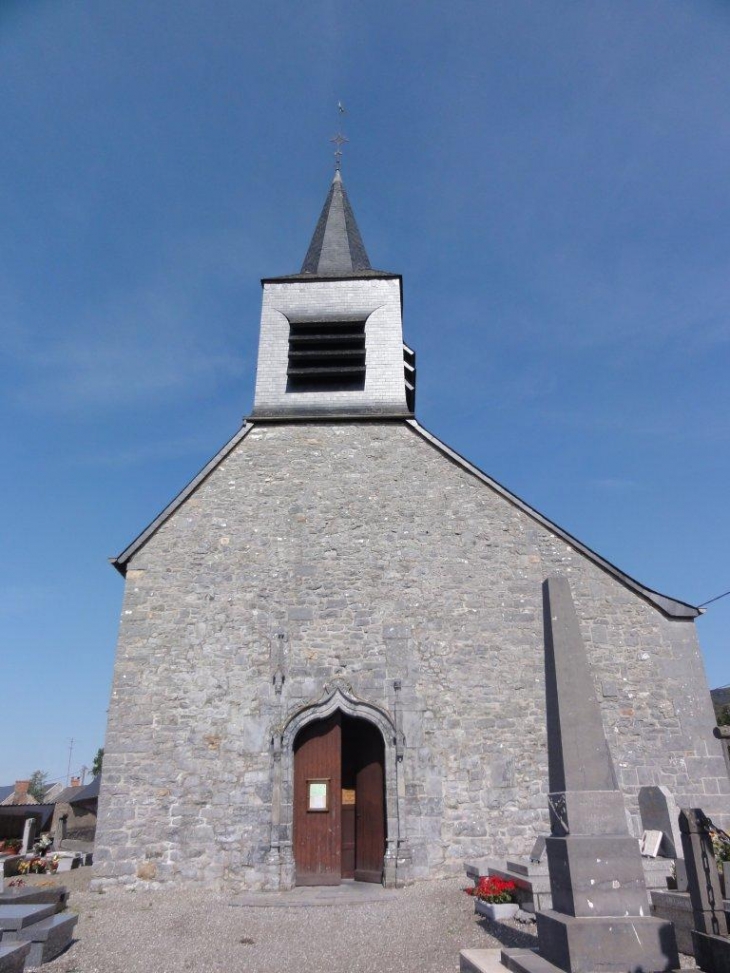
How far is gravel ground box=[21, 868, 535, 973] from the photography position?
5.29 m

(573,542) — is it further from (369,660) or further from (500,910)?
(500,910)

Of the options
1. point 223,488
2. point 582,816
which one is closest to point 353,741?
point 223,488

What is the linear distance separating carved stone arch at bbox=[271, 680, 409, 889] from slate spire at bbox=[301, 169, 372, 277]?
891cm

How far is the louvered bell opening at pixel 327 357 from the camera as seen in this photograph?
12.5 meters

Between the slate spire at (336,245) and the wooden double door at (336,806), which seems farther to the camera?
the slate spire at (336,245)

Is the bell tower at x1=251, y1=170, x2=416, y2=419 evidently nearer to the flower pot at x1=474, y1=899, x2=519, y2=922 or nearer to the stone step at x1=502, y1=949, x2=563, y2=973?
the flower pot at x1=474, y1=899, x2=519, y2=922

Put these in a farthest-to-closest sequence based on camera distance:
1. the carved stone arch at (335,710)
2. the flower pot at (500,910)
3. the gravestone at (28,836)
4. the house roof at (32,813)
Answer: the house roof at (32,813) → the gravestone at (28,836) → the carved stone arch at (335,710) → the flower pot at (500,910)

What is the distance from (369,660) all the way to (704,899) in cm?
568

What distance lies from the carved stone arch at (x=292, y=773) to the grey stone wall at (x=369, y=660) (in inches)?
4.8

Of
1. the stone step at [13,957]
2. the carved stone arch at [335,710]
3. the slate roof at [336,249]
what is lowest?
the stone step at [13,957]

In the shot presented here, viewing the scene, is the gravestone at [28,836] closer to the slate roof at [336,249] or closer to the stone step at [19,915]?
the stone step at [19,915]

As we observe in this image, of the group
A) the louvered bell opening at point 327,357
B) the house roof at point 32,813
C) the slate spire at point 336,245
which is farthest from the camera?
the house roof at point 32,813

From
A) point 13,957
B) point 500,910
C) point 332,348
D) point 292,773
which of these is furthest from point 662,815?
point 332,348

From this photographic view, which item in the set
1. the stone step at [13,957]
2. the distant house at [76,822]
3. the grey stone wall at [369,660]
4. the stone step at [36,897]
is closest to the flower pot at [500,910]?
the grey stone wall at [369,660]
